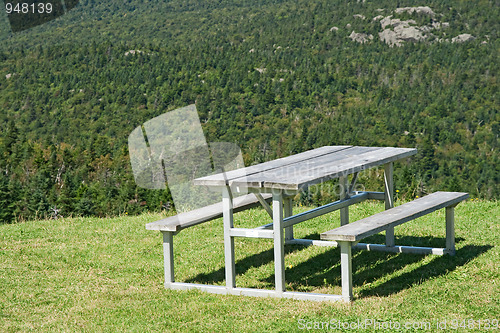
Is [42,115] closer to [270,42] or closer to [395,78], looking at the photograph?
[270,42]

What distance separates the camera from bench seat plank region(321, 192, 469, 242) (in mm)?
3875

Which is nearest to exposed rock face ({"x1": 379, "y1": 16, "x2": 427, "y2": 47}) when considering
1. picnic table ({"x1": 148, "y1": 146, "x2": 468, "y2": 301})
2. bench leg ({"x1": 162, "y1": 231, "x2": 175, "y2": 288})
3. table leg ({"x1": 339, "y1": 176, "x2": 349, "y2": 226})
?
table leg ({"x1": 339, "y1": 176, "x2": 349, "y2": 226})

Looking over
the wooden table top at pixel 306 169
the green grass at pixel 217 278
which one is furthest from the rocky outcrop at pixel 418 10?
the wooden table top at pixel 306 169

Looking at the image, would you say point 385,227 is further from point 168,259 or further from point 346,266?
point 168,259

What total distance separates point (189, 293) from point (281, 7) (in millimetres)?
105544

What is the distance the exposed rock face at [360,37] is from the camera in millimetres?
94500

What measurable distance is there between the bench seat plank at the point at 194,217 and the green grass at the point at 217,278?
0.49 m

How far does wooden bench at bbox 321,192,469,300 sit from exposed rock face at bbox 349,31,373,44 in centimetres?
9278

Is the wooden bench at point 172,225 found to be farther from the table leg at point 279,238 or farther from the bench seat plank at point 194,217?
the table leg at point 279,238

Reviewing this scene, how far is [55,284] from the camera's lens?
481 centimetres

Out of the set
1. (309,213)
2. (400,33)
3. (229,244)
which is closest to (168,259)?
(229,244)

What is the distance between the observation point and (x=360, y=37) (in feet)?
311

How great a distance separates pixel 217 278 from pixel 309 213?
938 millimetres

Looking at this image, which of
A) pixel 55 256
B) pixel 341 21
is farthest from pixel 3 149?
A: pixel 55 256
